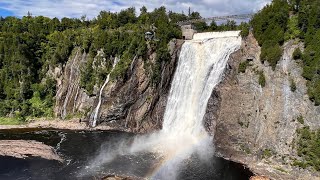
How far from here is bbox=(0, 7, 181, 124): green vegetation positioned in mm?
76625

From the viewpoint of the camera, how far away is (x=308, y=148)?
5109cm

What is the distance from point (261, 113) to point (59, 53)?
49.7 metres

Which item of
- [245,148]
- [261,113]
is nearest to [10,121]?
[245,148]

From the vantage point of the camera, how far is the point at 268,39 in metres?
60.5

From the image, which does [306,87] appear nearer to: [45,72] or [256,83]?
[256,83]

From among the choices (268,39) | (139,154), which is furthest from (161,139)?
(268,39)

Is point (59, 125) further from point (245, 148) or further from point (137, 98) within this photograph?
point (245, 148)

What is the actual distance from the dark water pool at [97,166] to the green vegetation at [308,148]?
24.9 feet

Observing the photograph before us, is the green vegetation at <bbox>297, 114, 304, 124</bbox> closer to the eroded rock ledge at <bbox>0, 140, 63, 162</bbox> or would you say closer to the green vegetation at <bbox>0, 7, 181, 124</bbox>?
the green vegetation at <bbox>0, 7, 181, 124</bbox>

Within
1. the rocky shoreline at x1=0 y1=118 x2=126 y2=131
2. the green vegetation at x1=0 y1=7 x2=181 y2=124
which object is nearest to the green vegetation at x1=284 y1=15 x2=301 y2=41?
the green vegetation at x1=0 y1=7 x2=181 y2=124

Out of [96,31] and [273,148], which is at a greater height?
[96,31]

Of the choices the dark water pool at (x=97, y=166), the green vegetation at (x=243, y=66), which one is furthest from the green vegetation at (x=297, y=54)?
the dark water pool at (x=97, y=166)

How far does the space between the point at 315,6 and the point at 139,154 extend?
35210mm

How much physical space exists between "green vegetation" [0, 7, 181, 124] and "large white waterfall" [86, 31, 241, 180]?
537 centimetres
